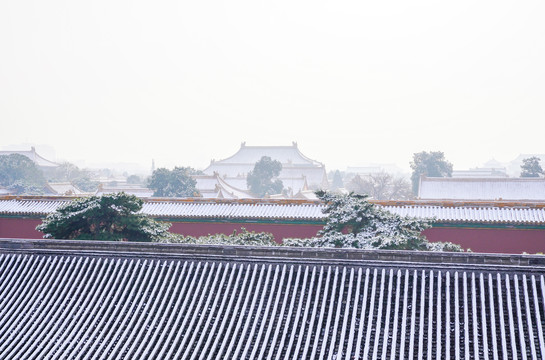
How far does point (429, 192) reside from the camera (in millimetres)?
30172

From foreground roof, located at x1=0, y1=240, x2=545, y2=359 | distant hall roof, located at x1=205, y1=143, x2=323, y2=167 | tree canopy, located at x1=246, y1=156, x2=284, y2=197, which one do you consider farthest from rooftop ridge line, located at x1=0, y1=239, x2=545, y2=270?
distant hall roof, located at x1=205, y1=143, x2=323, y2=167

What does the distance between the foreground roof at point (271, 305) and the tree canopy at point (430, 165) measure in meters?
43.1

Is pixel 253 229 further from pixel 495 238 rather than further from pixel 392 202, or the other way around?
pixel 495 238

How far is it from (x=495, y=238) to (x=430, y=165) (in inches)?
1406

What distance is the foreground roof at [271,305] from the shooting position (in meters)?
6.48

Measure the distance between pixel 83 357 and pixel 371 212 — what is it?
8.15 m

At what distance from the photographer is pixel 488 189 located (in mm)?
28547

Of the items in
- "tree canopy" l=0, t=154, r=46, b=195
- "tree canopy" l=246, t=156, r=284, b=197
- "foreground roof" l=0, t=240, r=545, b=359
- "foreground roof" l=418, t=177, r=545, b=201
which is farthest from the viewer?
"tree canopy" l=0, t=154, r=46, b=195

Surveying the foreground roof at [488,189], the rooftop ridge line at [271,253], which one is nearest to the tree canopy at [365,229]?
the rooftop ridge line at [271,253]

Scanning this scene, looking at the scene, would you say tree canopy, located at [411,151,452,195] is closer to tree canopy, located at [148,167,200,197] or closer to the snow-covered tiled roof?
tree canopy, located at [148,167,200,197]

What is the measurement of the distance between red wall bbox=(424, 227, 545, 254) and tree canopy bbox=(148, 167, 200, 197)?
24.4m

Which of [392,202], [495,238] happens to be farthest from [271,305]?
[392,202]

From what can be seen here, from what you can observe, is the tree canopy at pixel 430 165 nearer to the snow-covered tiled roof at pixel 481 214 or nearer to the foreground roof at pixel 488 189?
the foreground roof at pixel 488 189

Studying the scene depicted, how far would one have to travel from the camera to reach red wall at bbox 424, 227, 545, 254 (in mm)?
14867
